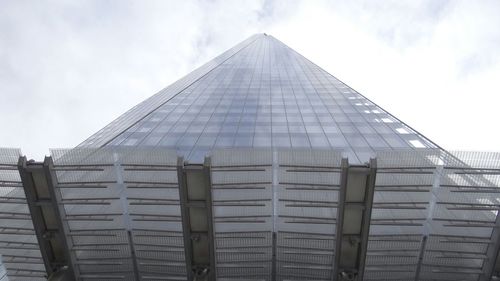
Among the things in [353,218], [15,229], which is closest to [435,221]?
[353,218]

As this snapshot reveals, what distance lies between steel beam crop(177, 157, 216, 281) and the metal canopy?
0.05 meters

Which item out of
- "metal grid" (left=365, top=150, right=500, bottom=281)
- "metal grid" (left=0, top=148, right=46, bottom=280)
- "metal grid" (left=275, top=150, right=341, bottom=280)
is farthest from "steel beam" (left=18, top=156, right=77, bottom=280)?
"metal grid" (left=365, top=150, right=500, bottom=281)

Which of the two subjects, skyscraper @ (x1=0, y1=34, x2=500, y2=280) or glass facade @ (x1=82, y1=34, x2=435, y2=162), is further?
glass facade @ (x1=82, y1=34, x2=435, y2=162)

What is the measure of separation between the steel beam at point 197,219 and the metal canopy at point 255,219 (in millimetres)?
48

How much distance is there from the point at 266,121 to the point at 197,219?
19322 mm

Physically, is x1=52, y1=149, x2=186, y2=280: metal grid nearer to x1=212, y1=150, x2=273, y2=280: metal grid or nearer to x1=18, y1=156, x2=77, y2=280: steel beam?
x1=18, y1=156, x2=77, y2=280: steel beam

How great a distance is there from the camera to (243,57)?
67.6 m

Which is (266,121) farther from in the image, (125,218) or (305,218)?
(125,218)

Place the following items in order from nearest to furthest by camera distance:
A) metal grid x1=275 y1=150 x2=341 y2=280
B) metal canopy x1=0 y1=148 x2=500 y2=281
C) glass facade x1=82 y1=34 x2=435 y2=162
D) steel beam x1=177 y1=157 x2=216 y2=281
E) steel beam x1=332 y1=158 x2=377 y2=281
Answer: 1. steel beam x1=332 y1=158 x2=377 y2=281
2. steel beam x1=177 y1=157 x2=216 y2=281
3. metal canopy x1=0 y1=148 x2=500 y2=281
4. metal grid x1=275 y1=150 x2=341 y2=280
5. glass facade x1=82 y1=34 x2=435 y2=162

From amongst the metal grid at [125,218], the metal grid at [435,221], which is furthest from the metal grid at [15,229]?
the metal grid at [435,221]

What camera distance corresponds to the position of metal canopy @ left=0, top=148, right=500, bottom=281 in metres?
13.2

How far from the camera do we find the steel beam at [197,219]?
12.5m

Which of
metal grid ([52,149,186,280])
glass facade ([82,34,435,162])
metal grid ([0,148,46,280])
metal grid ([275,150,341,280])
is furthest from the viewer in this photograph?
glass facade ([82,34,435,162])

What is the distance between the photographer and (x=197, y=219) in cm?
1356
